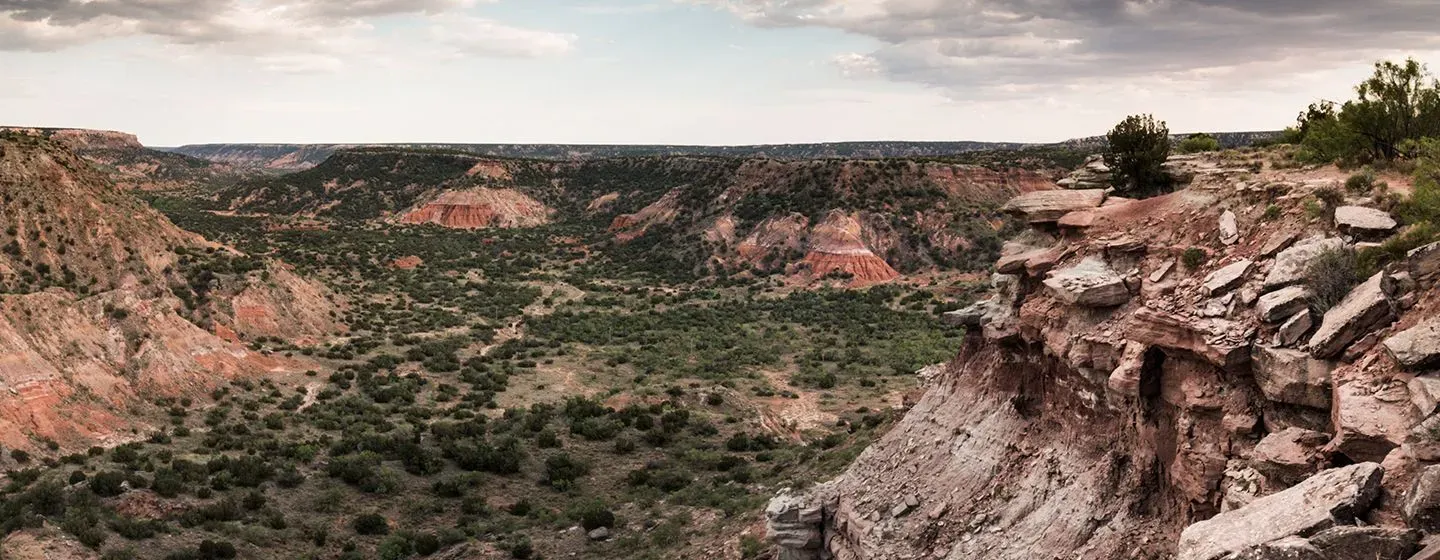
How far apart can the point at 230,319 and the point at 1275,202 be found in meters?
50.3

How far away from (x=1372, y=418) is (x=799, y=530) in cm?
1162

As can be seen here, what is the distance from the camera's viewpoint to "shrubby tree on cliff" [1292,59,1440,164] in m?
13.2

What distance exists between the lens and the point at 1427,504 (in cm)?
693

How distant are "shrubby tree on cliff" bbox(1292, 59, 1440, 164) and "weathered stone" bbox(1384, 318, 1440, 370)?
5924 millimetres

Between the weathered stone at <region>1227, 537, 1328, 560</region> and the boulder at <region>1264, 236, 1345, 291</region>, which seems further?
the boulder at <region>1264, 236, 1345, 291</region>

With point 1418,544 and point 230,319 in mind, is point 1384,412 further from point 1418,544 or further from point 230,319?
point 230,319

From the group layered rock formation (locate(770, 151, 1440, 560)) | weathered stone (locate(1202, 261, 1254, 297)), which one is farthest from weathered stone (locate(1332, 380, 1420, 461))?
weathered stone (locate(1202, 261, 1254, 297))

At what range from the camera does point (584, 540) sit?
2411 centimetres

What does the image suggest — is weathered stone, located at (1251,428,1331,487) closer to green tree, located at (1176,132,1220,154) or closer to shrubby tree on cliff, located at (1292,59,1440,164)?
shrubby tree on cliff, located at (1292,59,1440,164)

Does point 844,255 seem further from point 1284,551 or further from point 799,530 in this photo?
point 1284,551

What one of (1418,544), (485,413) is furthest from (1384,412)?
(485,413)

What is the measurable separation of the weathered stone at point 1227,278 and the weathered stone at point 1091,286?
1545 mm

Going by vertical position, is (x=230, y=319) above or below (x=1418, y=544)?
below

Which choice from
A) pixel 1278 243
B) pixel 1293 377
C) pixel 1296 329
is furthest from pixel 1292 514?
pixel 1278 243
